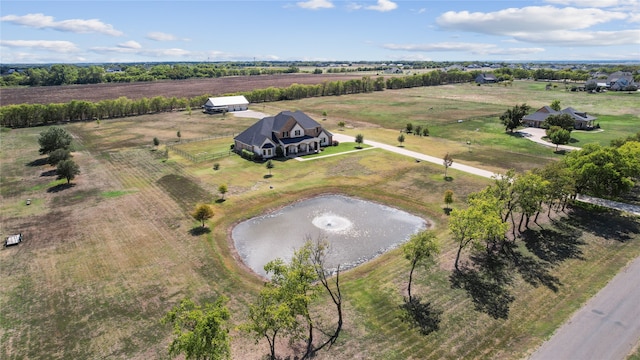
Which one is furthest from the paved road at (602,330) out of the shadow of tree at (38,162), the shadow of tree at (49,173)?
the shadow of tree at (38,162)

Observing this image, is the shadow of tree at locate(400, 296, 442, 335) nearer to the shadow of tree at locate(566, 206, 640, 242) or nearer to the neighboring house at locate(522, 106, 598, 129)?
the shadow of tree at locate(566, 206, 640, 242)

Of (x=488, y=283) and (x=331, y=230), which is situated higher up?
(x=331, y=230)

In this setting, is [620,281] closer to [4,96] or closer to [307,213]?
[307,213]

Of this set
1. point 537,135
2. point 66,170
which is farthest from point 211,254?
point 537,135

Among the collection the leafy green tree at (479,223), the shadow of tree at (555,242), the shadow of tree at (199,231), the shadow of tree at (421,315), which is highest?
the leafy green tree at (479,223)

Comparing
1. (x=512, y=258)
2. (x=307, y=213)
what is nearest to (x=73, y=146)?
(x=307, y=213)

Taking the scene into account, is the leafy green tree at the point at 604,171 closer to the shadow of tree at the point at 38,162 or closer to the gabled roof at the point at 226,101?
the shadow of tree at the point at 38,162

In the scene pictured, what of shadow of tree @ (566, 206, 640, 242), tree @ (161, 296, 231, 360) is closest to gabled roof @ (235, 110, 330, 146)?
shadow of tree @ (566, 206, 640, 242)

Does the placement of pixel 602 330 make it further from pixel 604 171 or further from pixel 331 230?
pixel 331 230

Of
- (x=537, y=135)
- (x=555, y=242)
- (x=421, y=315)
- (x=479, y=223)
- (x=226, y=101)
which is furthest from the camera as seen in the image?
(x=226, y=101)
